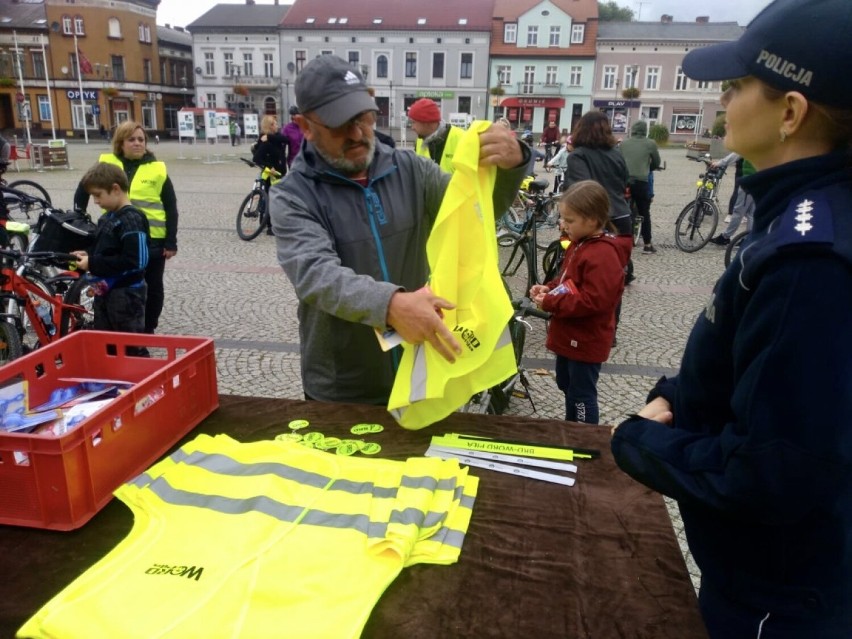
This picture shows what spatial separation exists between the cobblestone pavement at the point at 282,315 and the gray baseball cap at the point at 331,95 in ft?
7.76

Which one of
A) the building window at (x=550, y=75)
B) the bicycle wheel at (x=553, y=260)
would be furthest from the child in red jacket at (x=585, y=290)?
the building window at (x=550, y=75)

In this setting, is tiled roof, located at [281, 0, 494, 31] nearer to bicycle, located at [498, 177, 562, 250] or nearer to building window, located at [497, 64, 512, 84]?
building window, located at [497, 64, 512, 84]

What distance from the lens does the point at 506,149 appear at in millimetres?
2008

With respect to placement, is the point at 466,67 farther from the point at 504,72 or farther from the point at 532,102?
the point at 532,102

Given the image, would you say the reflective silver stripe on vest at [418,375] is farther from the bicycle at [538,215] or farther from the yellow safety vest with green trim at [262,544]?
the bicycle at [538,215]

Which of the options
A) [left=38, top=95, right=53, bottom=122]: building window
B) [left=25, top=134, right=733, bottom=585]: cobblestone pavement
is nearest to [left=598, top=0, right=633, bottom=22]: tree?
[left=38, top=95, right=53, bottom=122]: building window

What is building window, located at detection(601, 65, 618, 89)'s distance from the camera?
55.6 m

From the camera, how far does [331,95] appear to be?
2057mm

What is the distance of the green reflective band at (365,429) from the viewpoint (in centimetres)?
196

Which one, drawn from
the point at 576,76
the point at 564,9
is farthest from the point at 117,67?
the point at 576,76

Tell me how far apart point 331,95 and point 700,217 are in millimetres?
8903

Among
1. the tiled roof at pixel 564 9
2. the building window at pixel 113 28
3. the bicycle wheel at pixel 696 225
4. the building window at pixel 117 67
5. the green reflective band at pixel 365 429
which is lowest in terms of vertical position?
the bicycle wheel at pixel 696 225

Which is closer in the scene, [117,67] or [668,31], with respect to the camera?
[117,67]

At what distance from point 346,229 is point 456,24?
192 feet
